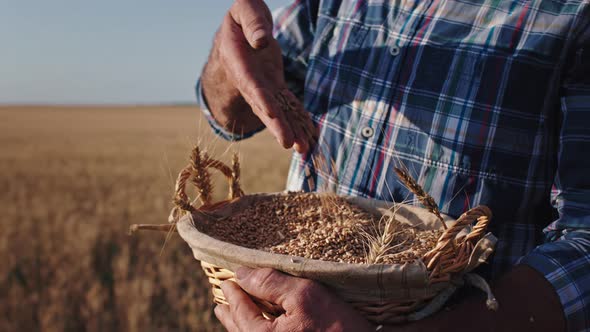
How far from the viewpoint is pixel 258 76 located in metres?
1.42

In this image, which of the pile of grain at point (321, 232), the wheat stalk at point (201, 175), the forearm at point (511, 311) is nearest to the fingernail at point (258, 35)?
the wheat stalk at point (201, 175)

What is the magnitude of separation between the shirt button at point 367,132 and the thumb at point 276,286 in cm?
→ 70

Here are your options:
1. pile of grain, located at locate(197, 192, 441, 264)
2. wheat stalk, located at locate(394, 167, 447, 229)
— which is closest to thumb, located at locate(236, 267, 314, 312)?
pile of grain, located at locate(197, 192, 441, 264)

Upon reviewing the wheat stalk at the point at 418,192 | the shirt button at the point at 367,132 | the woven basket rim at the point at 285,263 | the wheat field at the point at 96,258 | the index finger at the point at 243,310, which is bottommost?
the wheat field at the point at 96,258

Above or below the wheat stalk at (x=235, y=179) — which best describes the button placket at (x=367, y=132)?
above

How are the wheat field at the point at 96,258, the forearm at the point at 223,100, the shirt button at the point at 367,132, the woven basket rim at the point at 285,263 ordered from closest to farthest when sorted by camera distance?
1. the woven basket rim at the point at 285,263
2. the shirt button at the point at 367,132
3. the forearm at the point at 223,100
4. the wheat field at the point at 96,258

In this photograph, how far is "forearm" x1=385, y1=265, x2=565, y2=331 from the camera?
1.08m

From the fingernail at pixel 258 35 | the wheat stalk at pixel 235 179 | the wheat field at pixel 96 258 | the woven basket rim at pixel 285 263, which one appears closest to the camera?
the woven basket rim at pixel 285 263

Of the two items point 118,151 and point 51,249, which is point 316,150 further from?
point 118,151

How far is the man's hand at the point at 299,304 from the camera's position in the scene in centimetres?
101

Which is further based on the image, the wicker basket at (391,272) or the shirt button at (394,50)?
the shirt button at (394,50)

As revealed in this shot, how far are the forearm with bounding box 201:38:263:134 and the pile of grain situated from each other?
1.65 feet

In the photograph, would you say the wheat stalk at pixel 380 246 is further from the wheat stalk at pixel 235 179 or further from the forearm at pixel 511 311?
the wheat stalk at pixel 235 179

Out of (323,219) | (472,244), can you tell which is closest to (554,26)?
(472,244)
